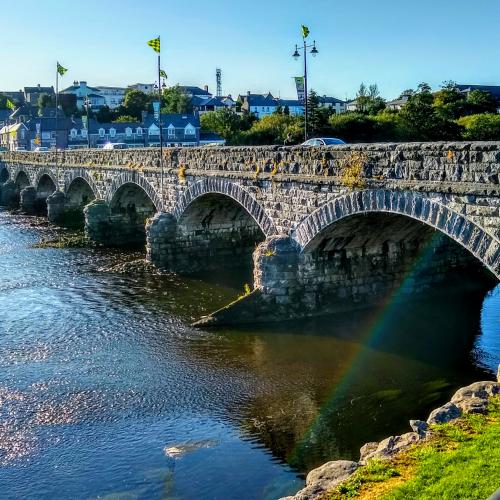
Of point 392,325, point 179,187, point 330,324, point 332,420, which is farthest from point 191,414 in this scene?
point 179,187

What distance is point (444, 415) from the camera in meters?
11.6

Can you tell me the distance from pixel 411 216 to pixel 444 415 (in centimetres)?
648

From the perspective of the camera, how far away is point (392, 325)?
22.4m

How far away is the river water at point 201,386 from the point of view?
1310 centimetres

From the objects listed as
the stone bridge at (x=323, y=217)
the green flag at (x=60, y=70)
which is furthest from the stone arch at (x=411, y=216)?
the green flag at (x=60, y=70)

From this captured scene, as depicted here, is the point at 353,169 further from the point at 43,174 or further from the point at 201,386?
the point at 43,174

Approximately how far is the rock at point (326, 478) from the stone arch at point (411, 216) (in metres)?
5.89

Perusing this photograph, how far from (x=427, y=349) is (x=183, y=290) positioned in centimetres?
1157

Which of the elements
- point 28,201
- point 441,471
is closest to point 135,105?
point 28,201

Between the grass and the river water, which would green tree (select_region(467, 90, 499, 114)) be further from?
the grass

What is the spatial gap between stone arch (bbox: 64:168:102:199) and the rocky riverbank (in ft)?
111

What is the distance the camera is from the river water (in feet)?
43.0

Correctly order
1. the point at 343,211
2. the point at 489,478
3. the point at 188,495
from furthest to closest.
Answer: the point at 343,211 → the point at 188,495 → the point at 489,478

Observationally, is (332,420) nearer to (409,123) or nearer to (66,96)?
(409,123)
